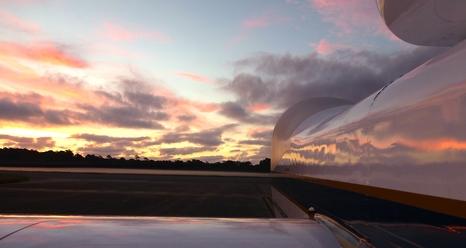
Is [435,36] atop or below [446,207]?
atop

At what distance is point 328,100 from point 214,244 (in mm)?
39695

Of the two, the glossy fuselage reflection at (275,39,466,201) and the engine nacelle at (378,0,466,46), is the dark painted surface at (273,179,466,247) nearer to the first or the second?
the glossy fuselage reflection at (275,39,466,201)

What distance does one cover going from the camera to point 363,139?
47.0 ft

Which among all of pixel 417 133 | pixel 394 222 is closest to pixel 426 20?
pixel 417 133

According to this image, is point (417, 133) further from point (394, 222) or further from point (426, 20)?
point (426, 20)

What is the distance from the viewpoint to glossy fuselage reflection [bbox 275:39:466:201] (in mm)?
8641

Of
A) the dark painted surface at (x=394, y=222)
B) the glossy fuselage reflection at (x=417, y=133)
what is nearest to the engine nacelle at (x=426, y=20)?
the glossy fuselage reflection at (x=417, y=133)

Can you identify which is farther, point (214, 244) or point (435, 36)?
point (435, 36)

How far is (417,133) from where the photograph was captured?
10172 mm

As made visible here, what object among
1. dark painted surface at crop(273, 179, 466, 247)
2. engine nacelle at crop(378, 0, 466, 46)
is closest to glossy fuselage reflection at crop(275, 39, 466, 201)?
dark painted surface at crop(273, 179, 466, 247)

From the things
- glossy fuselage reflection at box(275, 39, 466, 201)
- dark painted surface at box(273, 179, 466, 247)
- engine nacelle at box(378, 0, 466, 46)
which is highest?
engine nacelle at box(378, 0, 466, 46)

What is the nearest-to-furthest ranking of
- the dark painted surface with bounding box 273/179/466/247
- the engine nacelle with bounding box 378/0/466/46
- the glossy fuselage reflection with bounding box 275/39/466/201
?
the dark painted surface with bounding box 273/179/466/247 → the glossy fuselage reflection with bounding box 275/39/466/201 → the engine nacelle with bounding box 378/0/466/46

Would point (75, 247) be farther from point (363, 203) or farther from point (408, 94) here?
point (363, 203)

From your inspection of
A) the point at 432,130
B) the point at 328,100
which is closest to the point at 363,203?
the point at 432,130
